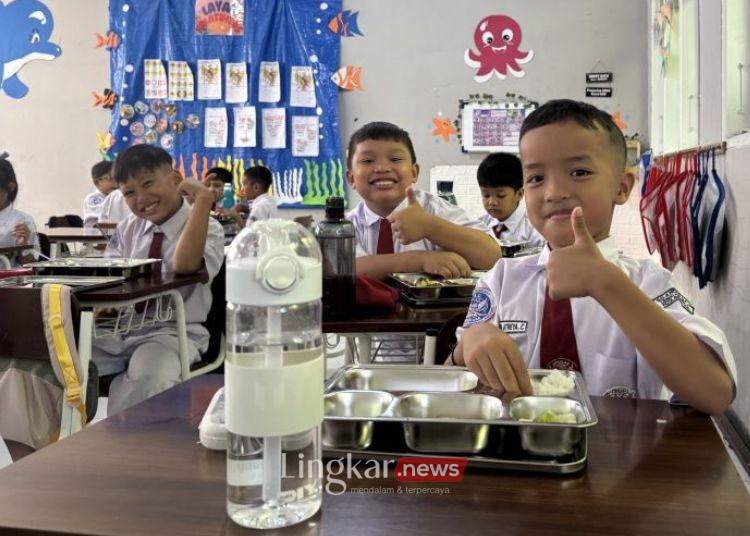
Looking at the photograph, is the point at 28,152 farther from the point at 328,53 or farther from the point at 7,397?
the point at 7,397

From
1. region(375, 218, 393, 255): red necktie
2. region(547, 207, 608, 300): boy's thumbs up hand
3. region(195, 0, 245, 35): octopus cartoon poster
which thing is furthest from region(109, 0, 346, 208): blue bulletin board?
region(547, 207, 608, 300): boy's thumbs up hand

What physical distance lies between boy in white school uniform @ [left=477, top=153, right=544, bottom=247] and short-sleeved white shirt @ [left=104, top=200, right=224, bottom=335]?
156 centimetres

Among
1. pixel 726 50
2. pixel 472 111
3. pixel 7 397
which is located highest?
pixel 472 111

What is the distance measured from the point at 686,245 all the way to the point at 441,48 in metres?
3.92

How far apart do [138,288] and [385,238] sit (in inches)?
33.2

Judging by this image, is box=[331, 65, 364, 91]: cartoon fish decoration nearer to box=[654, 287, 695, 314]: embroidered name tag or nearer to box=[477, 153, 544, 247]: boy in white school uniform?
box=[477, 153, 544, 247]: boy in white school uniform

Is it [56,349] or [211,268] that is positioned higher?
[211,268]

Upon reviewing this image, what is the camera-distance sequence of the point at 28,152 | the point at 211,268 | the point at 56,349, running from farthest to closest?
the point at 28,152 < the point at 211,268 < the point at 56,349

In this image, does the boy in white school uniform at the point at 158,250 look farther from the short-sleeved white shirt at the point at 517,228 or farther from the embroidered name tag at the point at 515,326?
the short-sleeved white shirt at the point at 517,228

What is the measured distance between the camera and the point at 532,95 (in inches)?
225

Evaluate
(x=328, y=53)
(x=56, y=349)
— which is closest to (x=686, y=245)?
(x=56, y=349)

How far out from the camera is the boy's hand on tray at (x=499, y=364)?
0.77 m

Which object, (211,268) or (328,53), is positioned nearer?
(211,268)

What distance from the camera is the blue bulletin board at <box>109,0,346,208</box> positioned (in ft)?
19.8
